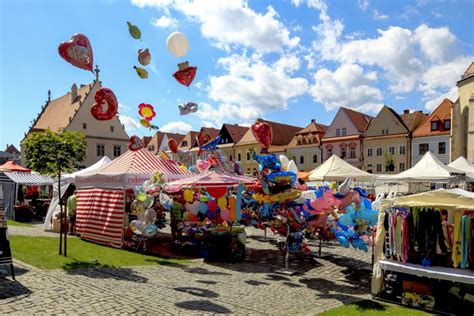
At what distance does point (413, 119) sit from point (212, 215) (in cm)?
4024

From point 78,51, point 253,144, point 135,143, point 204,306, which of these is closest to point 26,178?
point 135,143

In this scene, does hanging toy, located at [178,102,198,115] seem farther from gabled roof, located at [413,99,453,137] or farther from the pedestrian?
gabled roof, located at [413,99,453,137]

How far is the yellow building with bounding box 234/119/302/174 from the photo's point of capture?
59.1 metres

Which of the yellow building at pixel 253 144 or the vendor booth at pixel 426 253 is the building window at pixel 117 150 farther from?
→ the vendor booth at pixel 426 253

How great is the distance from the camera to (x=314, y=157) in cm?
5397

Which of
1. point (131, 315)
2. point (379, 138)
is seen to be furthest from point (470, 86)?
point (131, 315)

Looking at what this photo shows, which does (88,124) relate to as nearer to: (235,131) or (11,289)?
(235,131)

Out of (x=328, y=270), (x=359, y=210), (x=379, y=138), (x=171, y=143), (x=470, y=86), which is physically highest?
(x=470, y=86)

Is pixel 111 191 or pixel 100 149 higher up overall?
pixel 100 149

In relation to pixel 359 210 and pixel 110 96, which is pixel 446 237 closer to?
pixel 359 210

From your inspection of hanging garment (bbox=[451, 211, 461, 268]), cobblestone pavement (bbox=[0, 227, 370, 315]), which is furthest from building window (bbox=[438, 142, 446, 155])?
hanging garment (bbox=[451, 211, 461, 268])

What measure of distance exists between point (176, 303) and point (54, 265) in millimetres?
Result: 3774

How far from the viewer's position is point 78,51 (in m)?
10.0

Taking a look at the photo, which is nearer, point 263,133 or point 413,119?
point 263,133
